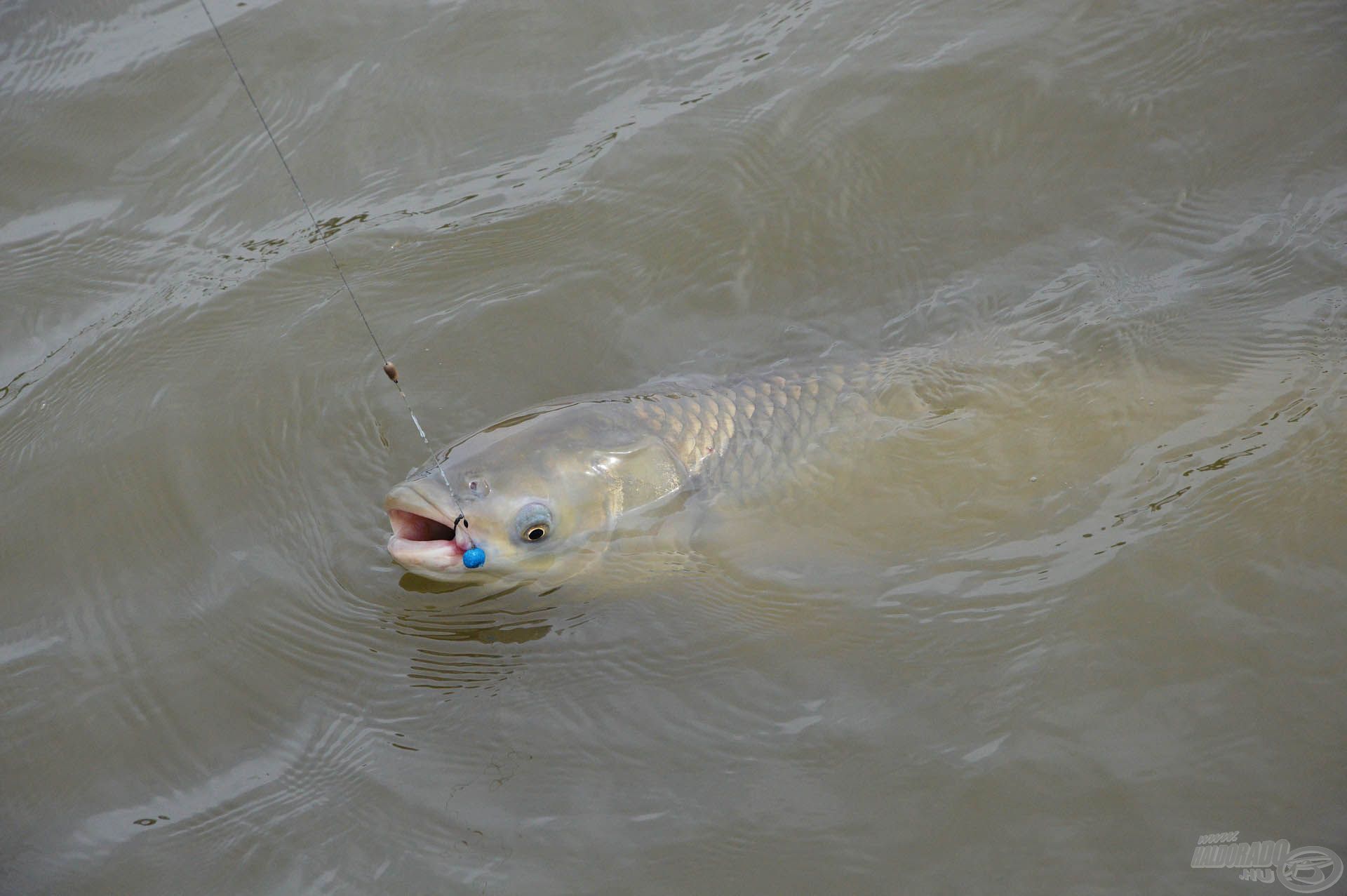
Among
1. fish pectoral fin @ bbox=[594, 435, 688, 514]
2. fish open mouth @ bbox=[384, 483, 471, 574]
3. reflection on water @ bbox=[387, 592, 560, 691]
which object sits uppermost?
fish open mouth @ bbox=[384, 483, 471, 574]

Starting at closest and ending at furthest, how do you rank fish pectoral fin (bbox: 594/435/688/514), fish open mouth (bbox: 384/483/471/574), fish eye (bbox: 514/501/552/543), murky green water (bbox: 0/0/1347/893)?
murky green water (bbox: 0/0/1347/893)
fish open mouth (bbox: 384/483/471/574)
fish eye (bbox: 514/501/552/543)
fish pectoral fin (bbox: 594/435/688/514)

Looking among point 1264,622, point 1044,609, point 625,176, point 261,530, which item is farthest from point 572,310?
point 1264,622

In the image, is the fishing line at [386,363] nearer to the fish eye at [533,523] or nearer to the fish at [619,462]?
the fish at [619,462]

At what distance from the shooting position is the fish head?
3578mm

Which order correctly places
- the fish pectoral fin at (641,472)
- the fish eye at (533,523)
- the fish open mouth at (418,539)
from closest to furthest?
1. the fish open mouth at (418,539)
2. the fish eye at (533,523)
3. the fish pectoral fin at (641,472)

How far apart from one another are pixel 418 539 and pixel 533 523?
39cm

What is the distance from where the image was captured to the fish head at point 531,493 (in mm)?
3578

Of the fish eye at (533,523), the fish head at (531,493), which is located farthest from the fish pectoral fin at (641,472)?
the fish eye at (533,523)

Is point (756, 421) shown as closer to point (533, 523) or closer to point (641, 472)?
point (641, 472)

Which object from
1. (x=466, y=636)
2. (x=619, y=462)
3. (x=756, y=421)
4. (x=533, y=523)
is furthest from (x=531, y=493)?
(x=756, y=421)

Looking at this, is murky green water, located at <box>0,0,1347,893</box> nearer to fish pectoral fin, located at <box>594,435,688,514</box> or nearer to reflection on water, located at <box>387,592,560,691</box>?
reflection on water, located at <box>387,592,560,691</box>

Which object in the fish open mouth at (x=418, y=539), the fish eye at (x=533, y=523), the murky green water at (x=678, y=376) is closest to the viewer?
the murky green water at (x=678, y=376)

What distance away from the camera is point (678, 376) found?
4273mm

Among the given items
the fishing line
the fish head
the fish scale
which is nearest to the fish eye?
the fish head
